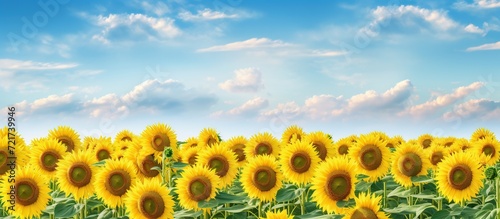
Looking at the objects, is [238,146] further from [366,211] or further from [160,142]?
[366,211]

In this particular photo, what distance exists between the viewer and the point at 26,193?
742 cm

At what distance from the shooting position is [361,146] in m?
8.37

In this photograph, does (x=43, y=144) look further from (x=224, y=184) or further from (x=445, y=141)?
(x=445, y=141)

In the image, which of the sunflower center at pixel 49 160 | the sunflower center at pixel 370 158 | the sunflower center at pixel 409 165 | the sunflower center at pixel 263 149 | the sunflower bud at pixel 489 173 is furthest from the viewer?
the sunflower center at pixel 263 149

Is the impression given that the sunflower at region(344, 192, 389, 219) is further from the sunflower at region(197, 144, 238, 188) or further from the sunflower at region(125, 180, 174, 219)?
the sunflower at region(197, 144, 238, 188)

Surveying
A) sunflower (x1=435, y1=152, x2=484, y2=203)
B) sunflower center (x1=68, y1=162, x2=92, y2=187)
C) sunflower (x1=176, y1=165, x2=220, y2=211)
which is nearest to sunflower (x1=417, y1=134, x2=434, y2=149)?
sunflower (x1=435, y1=152, x2=484, y2=203)

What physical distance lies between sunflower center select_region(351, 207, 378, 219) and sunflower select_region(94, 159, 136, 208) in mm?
2927

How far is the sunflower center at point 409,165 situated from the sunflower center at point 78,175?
3.75 metres

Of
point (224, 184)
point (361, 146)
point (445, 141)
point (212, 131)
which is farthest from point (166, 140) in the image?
point (445, 141)

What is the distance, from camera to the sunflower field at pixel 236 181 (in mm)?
6676

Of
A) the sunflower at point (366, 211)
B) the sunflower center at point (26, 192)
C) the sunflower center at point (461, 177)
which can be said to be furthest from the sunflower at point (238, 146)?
the sunflower at point (366, 211)

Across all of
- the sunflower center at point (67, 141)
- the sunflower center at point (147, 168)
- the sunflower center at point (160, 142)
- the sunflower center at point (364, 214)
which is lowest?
the sunflower center at point (364, 214)

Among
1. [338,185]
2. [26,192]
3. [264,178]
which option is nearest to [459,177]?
[338,185]

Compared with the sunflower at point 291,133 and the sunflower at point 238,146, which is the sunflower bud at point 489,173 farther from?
the sunflower at point 291,133
